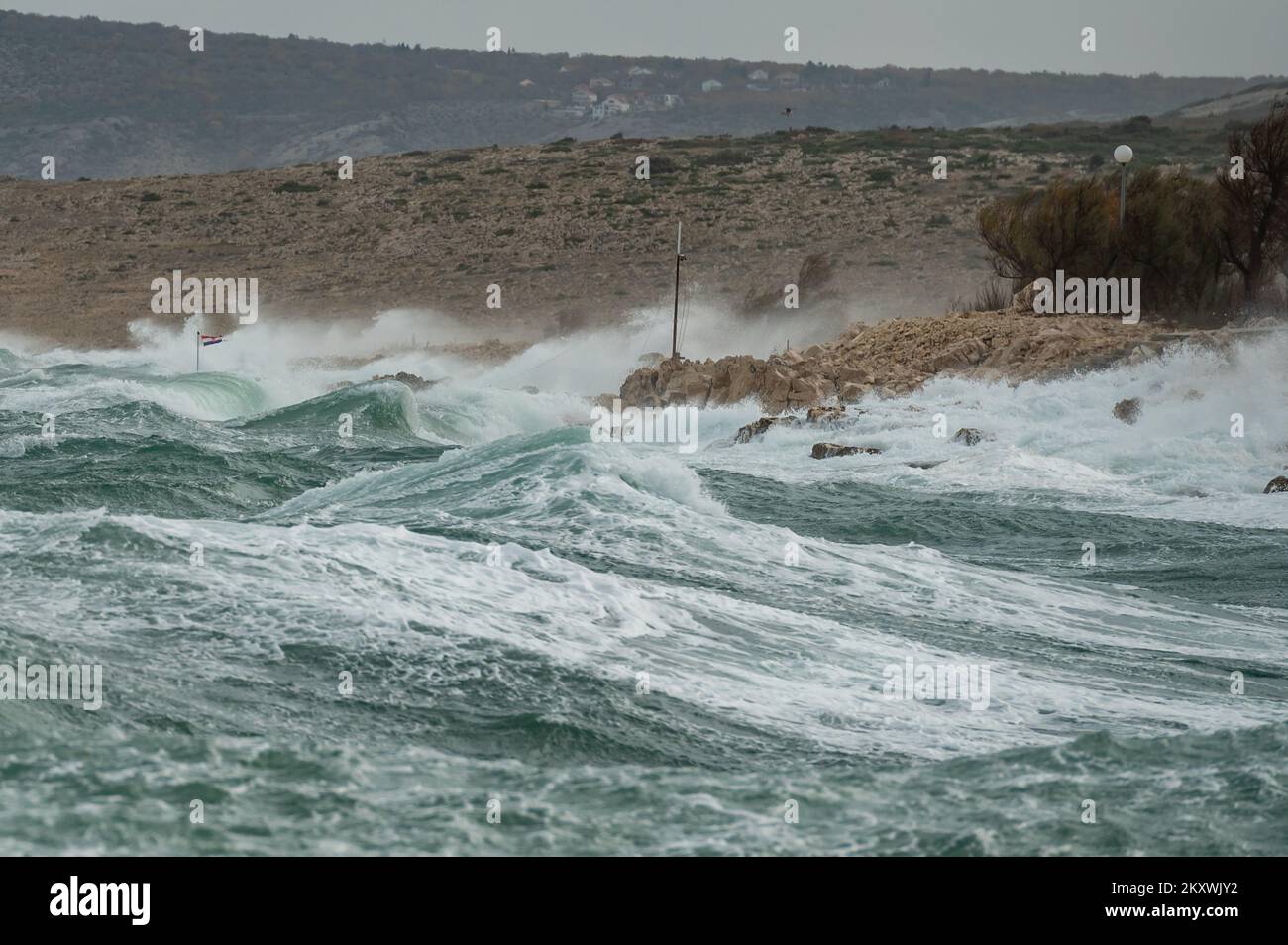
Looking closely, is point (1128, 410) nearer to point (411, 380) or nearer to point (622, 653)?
point (622, 653)

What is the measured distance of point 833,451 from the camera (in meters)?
24.0

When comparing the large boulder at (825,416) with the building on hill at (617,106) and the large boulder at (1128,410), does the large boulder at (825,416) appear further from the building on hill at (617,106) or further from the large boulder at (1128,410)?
the building on hill at (617,106)

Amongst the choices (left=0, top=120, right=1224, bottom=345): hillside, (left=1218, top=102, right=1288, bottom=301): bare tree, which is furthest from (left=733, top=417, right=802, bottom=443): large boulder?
(left=0, top=120, right=1224, bottom=345): hillside

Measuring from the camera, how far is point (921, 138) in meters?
72.8

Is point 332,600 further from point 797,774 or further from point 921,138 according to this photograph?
point 921,138

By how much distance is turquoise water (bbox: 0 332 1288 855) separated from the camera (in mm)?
6402

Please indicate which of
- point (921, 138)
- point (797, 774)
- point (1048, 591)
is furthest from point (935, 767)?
point (921, 138)

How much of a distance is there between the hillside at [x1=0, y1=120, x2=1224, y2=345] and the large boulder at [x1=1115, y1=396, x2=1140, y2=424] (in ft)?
63.5

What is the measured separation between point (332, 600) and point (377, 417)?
17369 millimetres

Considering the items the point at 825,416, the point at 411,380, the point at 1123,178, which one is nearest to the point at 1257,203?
the point at 1123,178

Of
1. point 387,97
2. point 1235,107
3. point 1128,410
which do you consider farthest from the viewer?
point 387,97

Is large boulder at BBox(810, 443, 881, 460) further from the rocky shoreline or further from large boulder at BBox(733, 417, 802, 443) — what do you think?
the rocky shoreline

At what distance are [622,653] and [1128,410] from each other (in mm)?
16800

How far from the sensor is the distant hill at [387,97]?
458 ft
